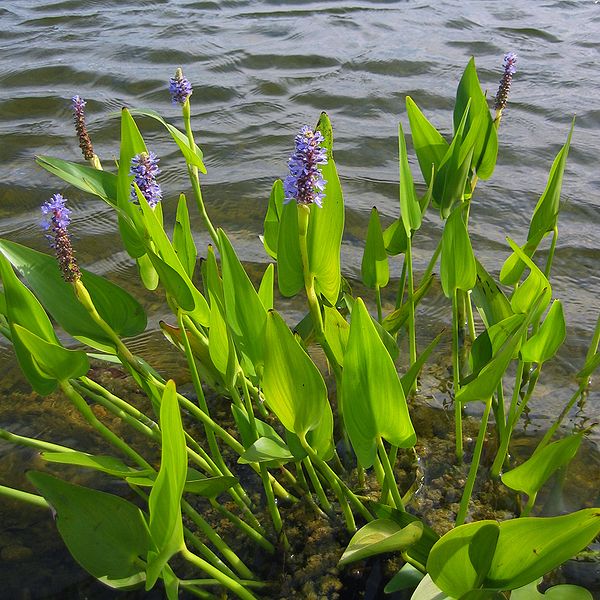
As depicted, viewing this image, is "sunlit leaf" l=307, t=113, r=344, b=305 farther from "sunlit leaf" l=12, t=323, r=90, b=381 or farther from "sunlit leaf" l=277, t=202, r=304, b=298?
"sunlit leaf" l=12, t=323, r=90, b=381

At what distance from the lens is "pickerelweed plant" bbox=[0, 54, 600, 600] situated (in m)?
1.09

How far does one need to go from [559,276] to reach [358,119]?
1.79 m

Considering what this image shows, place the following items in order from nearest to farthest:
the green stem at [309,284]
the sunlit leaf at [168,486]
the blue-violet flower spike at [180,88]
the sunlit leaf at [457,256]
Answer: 1. the sunlit leaf at [168,486]
2. the green stem at [309,284]
3. the sunlit leaf at [457,256]
4. the blue-violet flower spike at [180,88]

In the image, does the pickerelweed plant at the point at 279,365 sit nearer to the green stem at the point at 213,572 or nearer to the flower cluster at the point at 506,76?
the green stem at the point at 213,572

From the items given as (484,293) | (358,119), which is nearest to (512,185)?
(358,119)

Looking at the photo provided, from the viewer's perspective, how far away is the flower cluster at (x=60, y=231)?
3.59 feet

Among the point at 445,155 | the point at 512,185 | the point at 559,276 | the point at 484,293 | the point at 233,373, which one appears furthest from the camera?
the point at 512,185

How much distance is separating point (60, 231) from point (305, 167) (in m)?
0.39

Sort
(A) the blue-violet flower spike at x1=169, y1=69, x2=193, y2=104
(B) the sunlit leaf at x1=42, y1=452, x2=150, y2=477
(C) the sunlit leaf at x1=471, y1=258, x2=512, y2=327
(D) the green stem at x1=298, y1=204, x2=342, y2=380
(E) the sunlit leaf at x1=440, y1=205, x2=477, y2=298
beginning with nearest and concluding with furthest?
1. (B) the sunlit leaf at x1=42, y1=452, x2=150, y2=477
2. (D) the green stem at x1=298, y1=204, x2=342, y2=380
3. (E) the sunlit leaf at x1=440, y1=205, x2=477, y2=298
4. (A) the blue-violet flower spike at x1=169, y1=69, x2=193, y2=104
5. (C) the sunlit leaf at x1=471, y1=258, x2=512, y2=327

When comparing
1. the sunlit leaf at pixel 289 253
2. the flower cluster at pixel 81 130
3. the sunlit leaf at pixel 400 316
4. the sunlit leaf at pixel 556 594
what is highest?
the flower cluster at pixel 81 130

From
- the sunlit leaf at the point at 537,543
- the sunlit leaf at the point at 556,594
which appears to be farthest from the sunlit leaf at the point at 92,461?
the sunlit leaf at the point at 556,594

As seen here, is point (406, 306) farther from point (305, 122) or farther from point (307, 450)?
point (305, 122)

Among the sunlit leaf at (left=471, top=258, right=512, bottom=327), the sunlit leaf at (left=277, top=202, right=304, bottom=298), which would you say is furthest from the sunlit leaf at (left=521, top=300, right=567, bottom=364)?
the sunlit leaf at (left=277, top=202, right=304, bottom=298)

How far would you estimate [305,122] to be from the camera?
4.09 metres
